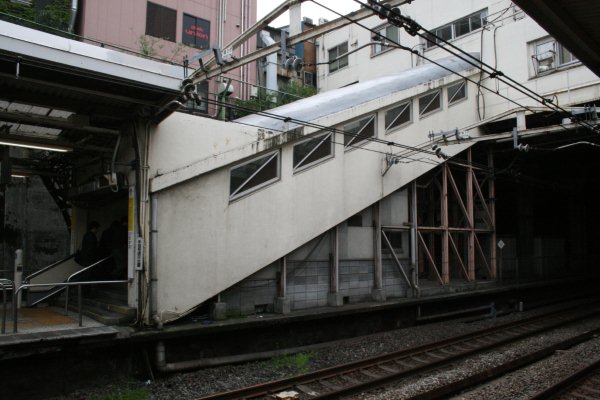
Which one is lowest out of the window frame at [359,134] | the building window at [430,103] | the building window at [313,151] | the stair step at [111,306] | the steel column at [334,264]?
the stair step at [111,306]

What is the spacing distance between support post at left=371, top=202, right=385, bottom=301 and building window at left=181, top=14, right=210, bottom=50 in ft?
48.9

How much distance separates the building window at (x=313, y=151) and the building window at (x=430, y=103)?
14.6 feet

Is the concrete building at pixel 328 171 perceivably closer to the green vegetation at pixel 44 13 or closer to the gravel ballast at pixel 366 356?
the gravel ballast at pixel 366 356

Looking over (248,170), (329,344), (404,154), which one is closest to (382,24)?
(404,154)

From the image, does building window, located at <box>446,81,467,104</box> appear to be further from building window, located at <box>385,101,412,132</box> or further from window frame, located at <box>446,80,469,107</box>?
building window, located at <box>385,101,412,132</box>

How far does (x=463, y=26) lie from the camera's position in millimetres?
19844

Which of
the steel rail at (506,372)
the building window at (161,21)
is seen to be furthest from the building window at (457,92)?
the building window at (161,21)

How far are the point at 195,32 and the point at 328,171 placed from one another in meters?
15.9

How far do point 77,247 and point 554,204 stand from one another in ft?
75.5

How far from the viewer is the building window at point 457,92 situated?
15992mm

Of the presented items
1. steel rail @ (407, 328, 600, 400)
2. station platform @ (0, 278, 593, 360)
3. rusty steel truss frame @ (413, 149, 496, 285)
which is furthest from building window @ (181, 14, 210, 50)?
steel rail @ (407, 328, 600, 400)

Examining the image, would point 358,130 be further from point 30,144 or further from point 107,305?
point 30,144

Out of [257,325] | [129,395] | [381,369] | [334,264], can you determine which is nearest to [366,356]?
[381,369]

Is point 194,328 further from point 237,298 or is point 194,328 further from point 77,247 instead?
point 77,247
